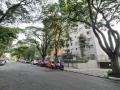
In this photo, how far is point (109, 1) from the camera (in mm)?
20906

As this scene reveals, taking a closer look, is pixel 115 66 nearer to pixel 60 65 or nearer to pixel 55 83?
pixel 55 83

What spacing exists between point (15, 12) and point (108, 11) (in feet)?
35.8

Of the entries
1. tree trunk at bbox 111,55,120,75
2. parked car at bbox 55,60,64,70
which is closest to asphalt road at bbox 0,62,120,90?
tree trunk at bbox 111,55,120,75

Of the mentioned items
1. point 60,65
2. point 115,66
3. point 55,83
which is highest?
point 115,66

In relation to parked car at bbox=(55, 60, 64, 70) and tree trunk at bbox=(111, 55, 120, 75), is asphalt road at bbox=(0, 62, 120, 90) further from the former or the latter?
parked car at bbox=(55, 60, 64, 70)

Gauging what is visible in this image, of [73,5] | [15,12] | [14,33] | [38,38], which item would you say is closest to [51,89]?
[73,5]

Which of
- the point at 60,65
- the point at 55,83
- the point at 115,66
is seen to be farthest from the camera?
the point at 60,65

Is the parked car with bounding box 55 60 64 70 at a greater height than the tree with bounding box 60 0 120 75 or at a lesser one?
lesser

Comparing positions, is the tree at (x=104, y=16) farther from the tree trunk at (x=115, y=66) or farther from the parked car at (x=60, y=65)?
the parked car at (x=60, y=65)

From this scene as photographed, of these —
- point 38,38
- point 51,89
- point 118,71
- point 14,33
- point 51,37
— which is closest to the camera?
point 51,89

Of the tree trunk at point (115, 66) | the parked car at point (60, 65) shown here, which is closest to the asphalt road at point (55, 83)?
the tree trunk at point (115, 66)

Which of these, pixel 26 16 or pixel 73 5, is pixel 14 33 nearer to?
pixel 26 16

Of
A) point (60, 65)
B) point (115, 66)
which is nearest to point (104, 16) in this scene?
point (115, 66)

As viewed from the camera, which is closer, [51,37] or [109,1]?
[109,1]
